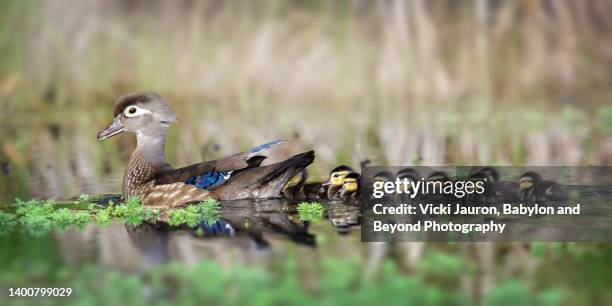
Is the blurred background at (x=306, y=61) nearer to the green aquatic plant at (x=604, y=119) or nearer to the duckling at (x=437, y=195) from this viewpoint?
the green aquatic plant at (x=604, y=119)

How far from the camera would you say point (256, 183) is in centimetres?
802

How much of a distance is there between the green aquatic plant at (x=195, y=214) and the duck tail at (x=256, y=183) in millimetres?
229

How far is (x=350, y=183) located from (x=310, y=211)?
0.57 metres

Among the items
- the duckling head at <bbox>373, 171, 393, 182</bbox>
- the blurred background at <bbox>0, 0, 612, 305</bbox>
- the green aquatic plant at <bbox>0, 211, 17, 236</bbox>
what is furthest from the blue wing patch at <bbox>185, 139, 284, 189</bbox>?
the blurred background at <bbox>0, 0, 612, 305</bbox>

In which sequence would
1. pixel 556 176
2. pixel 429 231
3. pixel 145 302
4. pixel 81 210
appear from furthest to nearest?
1. pixel 556 176
2. pixel 81 210
3. pixel 429 231
4. pixel 145 302

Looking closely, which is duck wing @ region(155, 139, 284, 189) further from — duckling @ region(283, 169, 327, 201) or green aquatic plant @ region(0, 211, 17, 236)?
green aquatic plant @ region(0, 211, 17, 236)

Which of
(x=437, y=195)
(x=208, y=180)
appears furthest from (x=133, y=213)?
(x=437, y=195)

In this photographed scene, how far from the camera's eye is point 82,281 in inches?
228

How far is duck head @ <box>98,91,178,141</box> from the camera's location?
855 cm

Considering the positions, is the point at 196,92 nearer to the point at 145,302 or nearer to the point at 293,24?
the point at 293,24

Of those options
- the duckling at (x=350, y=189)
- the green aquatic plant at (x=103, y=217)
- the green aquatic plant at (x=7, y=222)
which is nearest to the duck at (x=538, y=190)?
the duckling at (x=350, y=189)

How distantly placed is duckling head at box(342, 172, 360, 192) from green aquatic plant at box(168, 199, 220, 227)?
0.90m

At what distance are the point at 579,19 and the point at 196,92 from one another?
491 cm

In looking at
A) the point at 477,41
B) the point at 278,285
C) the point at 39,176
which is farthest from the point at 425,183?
the point at 477,41
